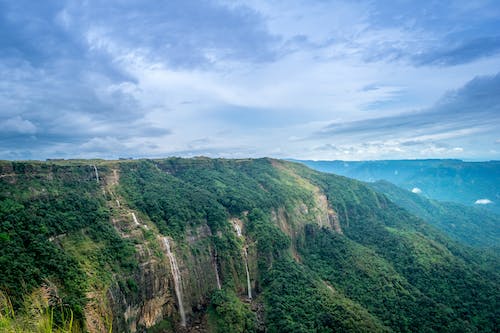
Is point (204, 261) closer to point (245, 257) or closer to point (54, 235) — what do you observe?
point (245, 257)

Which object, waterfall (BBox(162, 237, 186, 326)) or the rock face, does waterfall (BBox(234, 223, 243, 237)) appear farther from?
waterfall (BBox(162, 237, 186, 326))

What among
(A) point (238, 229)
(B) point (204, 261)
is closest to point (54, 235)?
(B) point (204, 261)

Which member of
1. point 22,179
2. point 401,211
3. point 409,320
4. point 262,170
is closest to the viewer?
point 22,179

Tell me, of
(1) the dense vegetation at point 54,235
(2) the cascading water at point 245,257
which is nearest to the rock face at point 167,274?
(2) the cascading water at point 245,257

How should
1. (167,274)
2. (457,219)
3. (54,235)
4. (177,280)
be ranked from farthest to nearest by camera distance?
1. (457,219)
2. (177,280)
3. (167,274)
4. (54,235)

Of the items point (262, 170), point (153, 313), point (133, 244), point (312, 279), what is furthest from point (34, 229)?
point (262, 170)

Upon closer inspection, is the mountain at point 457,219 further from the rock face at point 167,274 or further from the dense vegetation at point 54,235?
the dense vegetation at point 54,235

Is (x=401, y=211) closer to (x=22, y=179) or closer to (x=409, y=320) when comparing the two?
(x=409, y=320)
